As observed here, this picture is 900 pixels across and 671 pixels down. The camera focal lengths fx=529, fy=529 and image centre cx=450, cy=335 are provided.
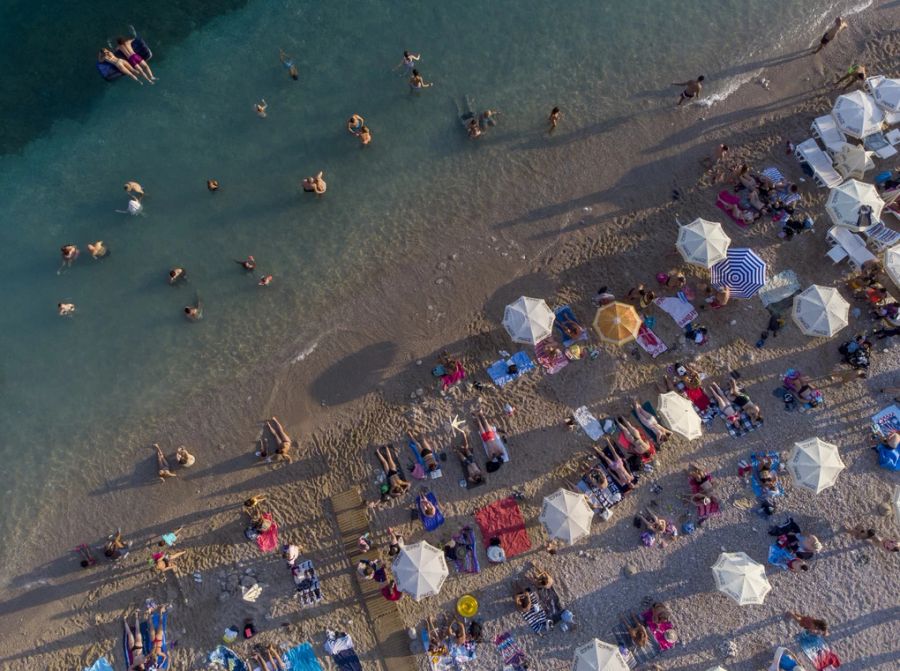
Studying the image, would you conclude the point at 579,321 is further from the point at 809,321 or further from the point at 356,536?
the point at 356,536

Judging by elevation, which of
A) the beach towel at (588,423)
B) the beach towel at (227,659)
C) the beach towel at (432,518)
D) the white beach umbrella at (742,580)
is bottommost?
the white beach umbrella at (742,580)

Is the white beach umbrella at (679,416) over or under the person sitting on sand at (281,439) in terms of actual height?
under

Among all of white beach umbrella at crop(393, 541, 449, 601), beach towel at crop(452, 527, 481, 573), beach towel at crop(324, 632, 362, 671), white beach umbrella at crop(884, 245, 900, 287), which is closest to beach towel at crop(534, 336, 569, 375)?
beach towel at crop(452, 527, 481, 573)

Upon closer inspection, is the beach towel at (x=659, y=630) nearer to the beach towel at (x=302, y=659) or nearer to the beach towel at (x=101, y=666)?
the beach towel at (x=302, y=659)

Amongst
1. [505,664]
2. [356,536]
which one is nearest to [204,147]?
[356,536]

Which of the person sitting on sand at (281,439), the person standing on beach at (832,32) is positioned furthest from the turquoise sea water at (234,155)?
the person sitting on sand at (281,439)
